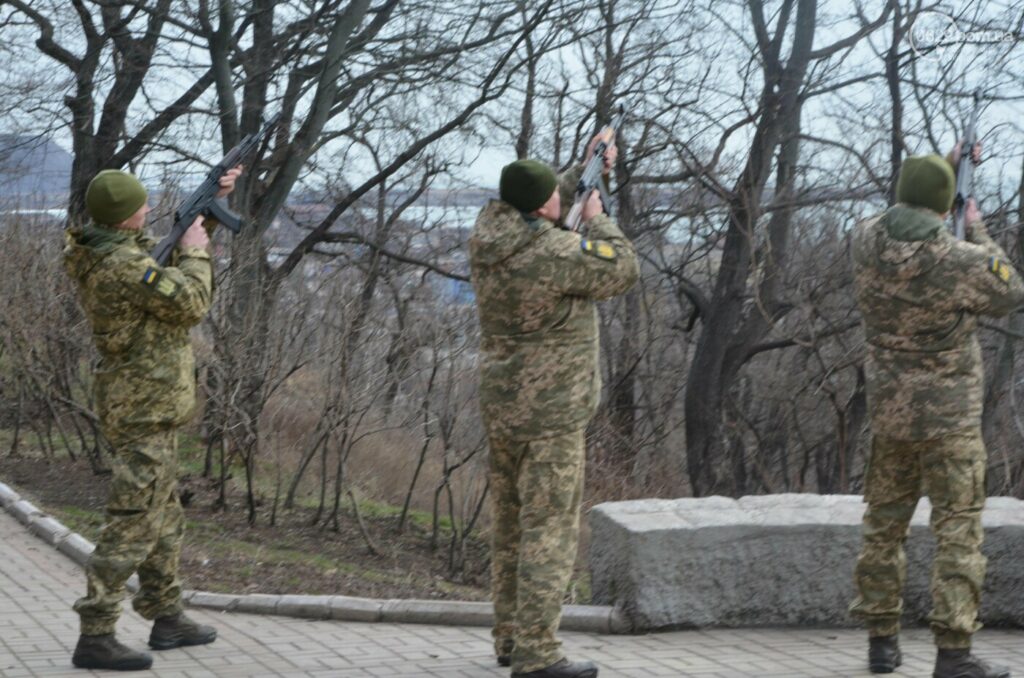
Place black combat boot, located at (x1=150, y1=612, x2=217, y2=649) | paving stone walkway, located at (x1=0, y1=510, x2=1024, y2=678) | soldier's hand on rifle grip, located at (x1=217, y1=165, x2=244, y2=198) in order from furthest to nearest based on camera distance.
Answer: soldier's hand on rifle grip, located at (x1=217, y1=165, x2=244, y2=198) < black combat boot, located at (x1=150, y1=612, x2=217, y2=649) < paving stone walkway, located at (x1=0, y1=510, x2=1024, y2=678)

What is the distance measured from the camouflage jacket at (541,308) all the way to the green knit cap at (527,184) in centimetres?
5

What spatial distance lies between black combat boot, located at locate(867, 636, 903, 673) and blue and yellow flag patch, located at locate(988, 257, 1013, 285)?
1543mm

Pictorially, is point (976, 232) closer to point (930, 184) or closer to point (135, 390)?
point (930, 184)

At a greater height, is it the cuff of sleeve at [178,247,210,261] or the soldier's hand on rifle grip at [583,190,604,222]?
the soldier's hand on rifle grip at [583,190,604,222]

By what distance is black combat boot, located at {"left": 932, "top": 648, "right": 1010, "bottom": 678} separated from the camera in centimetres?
564

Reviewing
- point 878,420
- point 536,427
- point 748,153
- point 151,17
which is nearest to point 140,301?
point 536,427

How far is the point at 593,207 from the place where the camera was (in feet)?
19.4

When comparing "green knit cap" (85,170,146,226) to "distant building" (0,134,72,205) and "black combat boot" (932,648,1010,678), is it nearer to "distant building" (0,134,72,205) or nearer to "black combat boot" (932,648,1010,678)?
"black combat boot" (932,648,1010,678)

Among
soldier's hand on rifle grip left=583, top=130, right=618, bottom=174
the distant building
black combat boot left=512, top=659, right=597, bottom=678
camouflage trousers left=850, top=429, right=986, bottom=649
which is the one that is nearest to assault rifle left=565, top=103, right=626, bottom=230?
soldier's hand on rifle grip left=583, top=130, right=618, bottom=174

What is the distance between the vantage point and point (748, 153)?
Result: 1683 centimetres

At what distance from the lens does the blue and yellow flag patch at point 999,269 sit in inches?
222

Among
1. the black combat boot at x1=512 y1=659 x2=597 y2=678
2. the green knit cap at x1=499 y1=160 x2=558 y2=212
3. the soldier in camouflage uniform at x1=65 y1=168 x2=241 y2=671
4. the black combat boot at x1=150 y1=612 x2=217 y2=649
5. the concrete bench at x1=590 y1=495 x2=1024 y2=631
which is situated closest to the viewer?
the black combat boot at x1=512 y1=659 x2=597 y2=678

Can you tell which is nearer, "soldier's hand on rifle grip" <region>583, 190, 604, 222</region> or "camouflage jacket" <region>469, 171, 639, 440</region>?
"camouflage jacket" <region>469, 171, 639, 440</region>

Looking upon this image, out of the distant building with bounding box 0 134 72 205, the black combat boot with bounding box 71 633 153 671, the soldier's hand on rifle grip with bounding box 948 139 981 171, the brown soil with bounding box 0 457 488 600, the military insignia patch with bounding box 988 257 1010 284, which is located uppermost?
the distant building with bounding box 0 134 72 205
